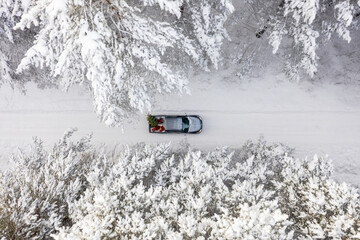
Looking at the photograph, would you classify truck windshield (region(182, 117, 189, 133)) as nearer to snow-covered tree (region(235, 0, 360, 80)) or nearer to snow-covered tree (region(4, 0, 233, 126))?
snow-covered tree (region(4, 0, 233, 126))

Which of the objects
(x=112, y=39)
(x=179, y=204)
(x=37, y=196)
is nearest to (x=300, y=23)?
(x=112, y=39)

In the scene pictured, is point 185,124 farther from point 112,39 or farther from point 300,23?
point 300,23

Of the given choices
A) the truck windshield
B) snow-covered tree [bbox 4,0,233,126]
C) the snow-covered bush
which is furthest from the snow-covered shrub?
the truck windshield

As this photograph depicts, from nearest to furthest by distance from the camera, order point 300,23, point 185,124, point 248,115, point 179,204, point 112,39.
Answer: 1. point 112,39
2. point 179,204
3. point 300,23
4. point 185,124
5. point 248,115

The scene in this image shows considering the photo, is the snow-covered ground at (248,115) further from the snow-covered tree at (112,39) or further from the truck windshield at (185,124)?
the snow-covered tree at (112,39)

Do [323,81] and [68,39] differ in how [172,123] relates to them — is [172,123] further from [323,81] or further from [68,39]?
[323,81]
